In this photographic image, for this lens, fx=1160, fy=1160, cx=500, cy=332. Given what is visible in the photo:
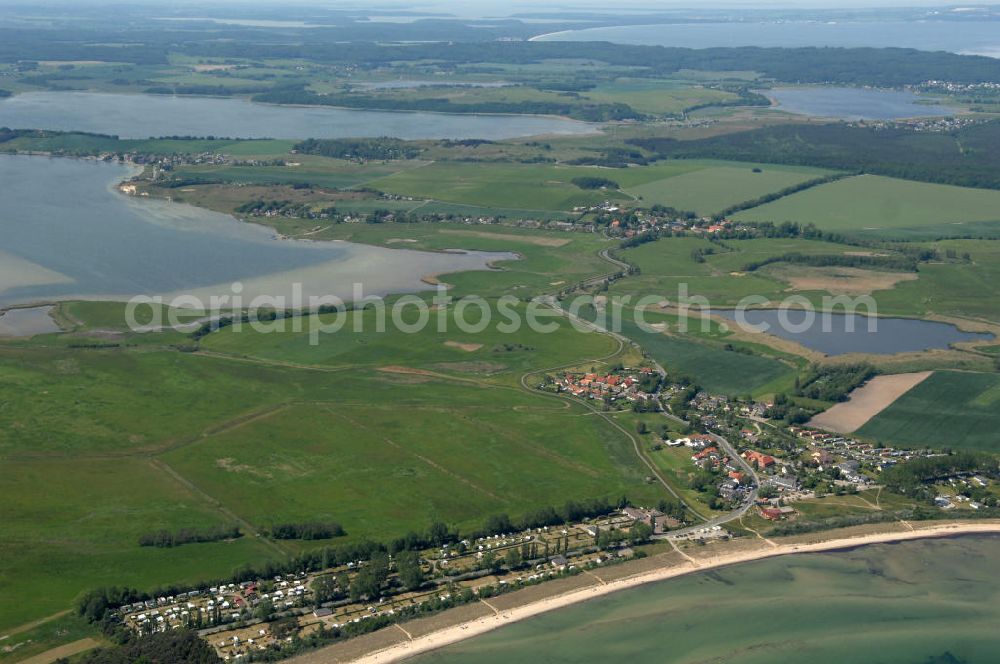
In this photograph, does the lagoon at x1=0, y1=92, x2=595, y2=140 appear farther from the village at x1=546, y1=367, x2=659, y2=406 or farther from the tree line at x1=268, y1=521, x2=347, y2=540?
the tree line at x1=268, y1=521, x2=347, y2=540

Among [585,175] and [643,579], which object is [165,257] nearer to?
[585,175]

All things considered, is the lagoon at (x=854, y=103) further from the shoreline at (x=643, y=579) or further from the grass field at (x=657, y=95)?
the shoreline at (x=643, y=579)

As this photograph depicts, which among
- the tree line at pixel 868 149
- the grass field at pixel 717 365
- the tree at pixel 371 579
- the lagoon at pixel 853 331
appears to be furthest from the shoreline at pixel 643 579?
the tree line at pixel 868 149

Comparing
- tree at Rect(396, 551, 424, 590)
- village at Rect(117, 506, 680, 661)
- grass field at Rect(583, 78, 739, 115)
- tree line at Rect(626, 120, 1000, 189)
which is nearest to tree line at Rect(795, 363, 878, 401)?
village at Rect(117, 506, 680, 661)

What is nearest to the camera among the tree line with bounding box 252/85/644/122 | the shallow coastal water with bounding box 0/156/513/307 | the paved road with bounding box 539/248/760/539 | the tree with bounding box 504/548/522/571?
the tree with bounding box 504/548/522/571

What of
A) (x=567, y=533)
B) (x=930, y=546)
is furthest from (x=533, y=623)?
(x=930, y=546)
